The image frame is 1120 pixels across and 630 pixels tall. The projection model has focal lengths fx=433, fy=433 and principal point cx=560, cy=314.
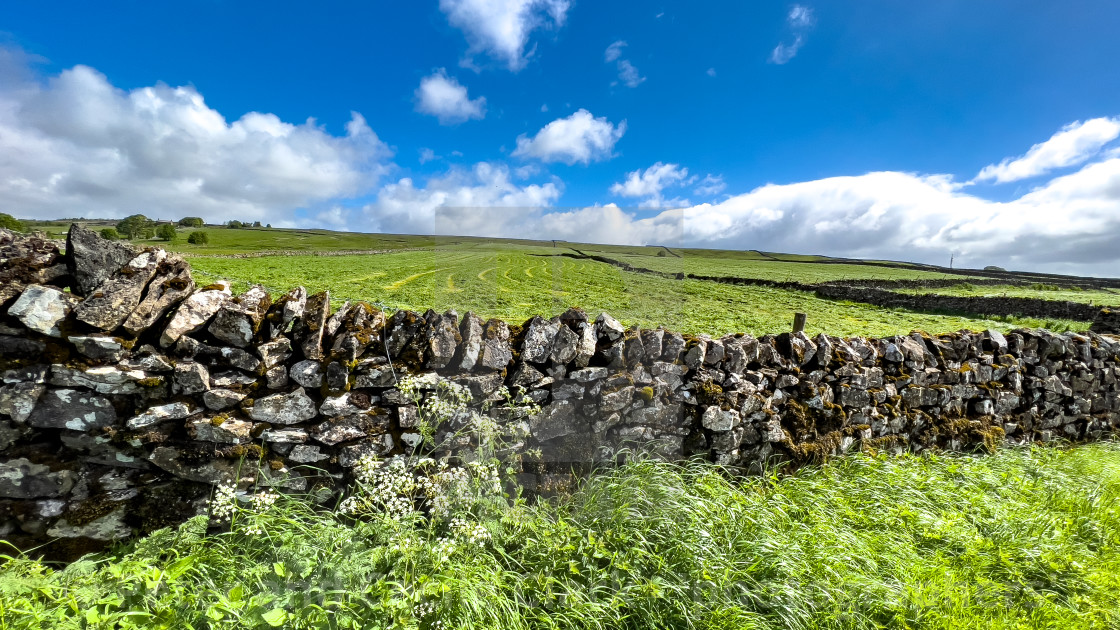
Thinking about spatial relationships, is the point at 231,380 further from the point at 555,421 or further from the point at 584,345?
the point at 584,345

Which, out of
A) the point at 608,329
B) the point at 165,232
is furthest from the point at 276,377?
the point at 165,232

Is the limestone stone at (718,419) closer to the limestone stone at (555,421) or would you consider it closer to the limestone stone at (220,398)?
the limestone stone at (555,421)

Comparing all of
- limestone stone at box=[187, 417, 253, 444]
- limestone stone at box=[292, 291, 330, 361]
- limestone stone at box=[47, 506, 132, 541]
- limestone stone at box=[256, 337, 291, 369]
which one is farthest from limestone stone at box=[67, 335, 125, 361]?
limestone stone at box=[47, 506, 132, 541]

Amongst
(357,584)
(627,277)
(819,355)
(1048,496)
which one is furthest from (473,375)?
(1048,496)

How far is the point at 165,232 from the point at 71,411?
1867 cm

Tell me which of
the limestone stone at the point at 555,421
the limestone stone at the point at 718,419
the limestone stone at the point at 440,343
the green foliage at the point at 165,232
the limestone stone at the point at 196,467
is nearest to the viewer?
the limestone stone at the point at 196,467

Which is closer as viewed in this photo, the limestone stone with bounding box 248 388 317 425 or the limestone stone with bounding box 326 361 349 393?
the limestone stone with bounding box 248 388 317 425

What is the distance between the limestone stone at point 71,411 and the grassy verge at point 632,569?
3.07 ft

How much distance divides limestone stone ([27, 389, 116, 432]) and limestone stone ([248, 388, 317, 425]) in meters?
1.00

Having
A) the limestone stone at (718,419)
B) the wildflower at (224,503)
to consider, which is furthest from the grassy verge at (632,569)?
the limestone stone at (718,419)

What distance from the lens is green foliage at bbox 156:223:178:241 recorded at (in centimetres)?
1716

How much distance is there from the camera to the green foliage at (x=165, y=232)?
17156mm

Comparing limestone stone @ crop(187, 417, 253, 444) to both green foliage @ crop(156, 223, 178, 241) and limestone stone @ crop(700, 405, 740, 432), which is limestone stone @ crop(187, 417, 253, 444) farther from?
green foliage @ crop(156, 223, 178, 241)

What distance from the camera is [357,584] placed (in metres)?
2.70
